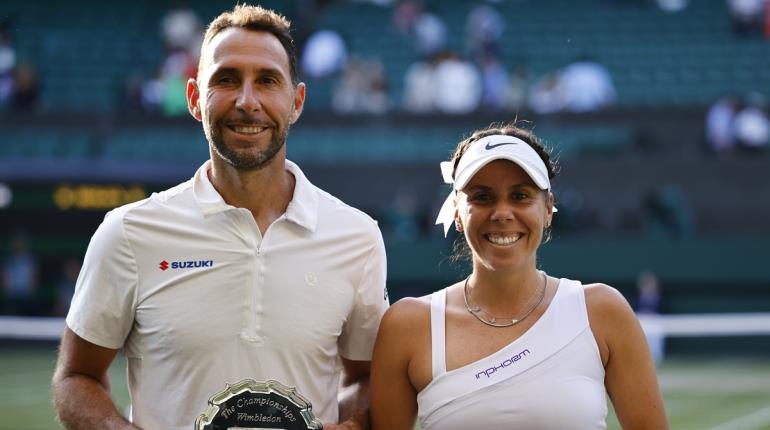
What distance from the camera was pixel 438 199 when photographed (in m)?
15.6

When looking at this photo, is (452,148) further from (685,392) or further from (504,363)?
(504,363)

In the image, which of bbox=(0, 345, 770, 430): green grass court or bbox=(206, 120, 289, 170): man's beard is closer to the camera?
bbox=(206, 120, 289, 170): man's beard

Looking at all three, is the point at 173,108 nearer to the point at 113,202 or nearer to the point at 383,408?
the point at 113,202

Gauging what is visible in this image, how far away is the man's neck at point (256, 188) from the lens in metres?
3.51

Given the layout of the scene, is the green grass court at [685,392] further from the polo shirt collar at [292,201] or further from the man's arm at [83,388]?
the man's arm at [83,388]

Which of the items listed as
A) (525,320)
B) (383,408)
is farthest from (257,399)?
(525,320)

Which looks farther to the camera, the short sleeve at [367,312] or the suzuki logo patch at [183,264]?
the short sleeve at [367,312]

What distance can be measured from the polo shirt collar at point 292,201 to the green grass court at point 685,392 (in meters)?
6.11

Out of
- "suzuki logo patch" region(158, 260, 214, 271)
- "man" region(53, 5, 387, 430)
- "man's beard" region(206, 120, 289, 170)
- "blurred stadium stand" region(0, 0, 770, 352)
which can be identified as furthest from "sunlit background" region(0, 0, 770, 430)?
"man's beard" region(206, 120, 289, 170)

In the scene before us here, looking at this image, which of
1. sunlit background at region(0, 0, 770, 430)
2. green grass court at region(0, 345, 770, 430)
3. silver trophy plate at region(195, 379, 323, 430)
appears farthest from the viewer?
sunlit background at region(0, 0, 770, 430)

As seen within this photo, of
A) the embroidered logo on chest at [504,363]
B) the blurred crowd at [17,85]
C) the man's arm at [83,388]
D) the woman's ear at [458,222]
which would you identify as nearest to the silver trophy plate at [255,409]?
the man's arm at [83,388]

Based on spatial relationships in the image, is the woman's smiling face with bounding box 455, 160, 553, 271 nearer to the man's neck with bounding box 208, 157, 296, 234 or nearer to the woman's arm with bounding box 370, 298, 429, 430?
the woman's arm with bounding box 370, 298, 429, 430

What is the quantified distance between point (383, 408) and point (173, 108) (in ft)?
46.3

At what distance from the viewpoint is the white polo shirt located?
3.42 meters
